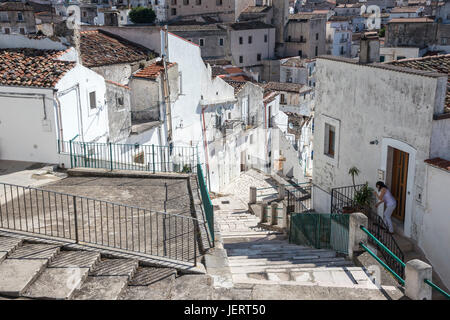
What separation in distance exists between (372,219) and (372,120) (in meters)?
2.93

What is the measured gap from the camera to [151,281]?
29.6 feet

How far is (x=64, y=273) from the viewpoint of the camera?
8.87m

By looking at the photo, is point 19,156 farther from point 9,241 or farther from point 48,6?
point 48,6

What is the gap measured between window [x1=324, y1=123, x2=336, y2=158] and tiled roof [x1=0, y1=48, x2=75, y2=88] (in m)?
8.91

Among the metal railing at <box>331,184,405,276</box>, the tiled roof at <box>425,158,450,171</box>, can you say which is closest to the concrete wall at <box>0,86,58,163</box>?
the metal railing at <box>331,184,405,276</box>

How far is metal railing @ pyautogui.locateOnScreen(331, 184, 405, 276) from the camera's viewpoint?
40.0ft

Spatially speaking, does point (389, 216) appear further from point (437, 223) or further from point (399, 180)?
point (437, 223)

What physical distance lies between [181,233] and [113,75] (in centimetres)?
1226

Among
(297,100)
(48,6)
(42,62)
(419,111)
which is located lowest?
(297,100)

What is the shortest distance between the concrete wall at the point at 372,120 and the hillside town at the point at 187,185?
50 millimetres

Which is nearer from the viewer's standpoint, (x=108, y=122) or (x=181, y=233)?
(x=181, y=233)

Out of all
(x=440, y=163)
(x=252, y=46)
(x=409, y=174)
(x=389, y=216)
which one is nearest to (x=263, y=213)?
(x=389, y=216)

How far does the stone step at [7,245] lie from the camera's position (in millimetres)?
9211

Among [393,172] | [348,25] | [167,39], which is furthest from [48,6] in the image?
[393,172]
